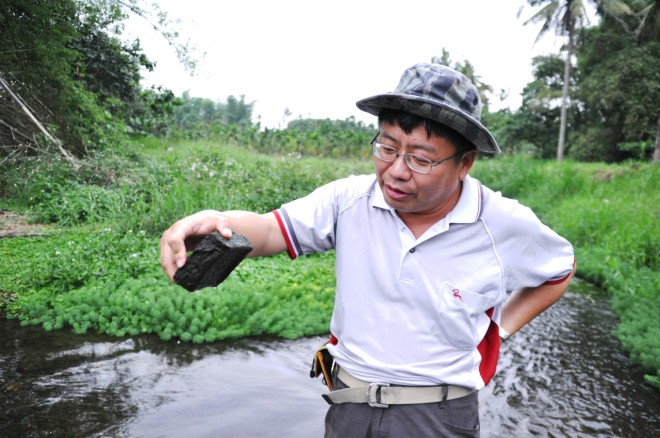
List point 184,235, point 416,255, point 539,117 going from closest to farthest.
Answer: point 184,235 → point 416,255 → point 539,117

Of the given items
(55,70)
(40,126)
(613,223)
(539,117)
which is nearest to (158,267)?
(40,126)

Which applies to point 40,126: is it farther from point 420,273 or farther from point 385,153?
point 420,273

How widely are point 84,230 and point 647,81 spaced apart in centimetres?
2315

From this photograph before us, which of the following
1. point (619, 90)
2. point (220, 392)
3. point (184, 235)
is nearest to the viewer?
point (184, 235)

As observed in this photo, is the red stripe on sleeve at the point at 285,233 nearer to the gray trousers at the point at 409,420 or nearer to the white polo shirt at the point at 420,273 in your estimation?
the white polo shirt at the point at 420,273

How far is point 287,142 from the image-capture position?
24500 millimetres

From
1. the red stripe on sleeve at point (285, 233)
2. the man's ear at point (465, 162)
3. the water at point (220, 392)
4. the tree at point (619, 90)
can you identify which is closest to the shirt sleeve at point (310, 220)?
the red stripe on sleeve at point (285, 233)

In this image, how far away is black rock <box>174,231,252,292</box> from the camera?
1462 millimetres

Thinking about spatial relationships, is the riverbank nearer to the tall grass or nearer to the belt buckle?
the tall grass

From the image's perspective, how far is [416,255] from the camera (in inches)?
67.5

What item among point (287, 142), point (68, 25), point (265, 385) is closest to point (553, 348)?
point (265, 385)

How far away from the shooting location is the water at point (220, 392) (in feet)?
11.4

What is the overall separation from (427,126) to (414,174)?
0.51 ft

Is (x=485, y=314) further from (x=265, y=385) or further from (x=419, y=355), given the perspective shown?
(x=265, y=385)
